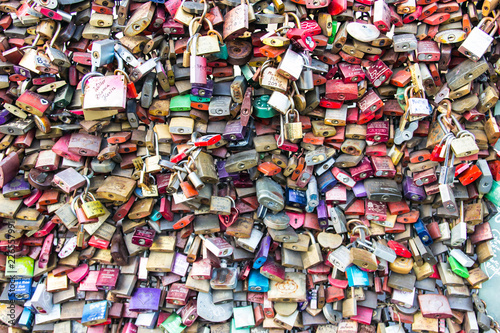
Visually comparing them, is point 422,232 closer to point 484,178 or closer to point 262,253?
point 484,178

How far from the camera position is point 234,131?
2.84m

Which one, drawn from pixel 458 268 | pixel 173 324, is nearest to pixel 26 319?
pixel 173 324

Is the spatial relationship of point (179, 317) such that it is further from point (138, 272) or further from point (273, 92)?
point (273, 92)

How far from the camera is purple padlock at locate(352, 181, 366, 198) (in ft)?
9.97

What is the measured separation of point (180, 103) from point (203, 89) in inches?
10.2

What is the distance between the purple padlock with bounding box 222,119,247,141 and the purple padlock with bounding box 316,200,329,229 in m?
0.87

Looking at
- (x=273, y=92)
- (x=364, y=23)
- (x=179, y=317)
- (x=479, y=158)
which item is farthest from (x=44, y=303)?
(x=479, y=158)

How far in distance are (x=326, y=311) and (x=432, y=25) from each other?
2476 millimetres

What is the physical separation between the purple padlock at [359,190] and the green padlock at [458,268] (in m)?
0.92

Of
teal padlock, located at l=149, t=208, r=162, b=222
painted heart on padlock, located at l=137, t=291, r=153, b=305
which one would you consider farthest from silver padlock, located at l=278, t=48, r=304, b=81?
painted heart on padlock, located at l=137, t=291, r=153, b=305

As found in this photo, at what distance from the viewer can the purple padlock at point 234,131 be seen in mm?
2836

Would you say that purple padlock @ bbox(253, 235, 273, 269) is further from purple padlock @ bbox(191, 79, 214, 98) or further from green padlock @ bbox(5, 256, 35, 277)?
green padlock @ bbox(5, 256, 35, 277)

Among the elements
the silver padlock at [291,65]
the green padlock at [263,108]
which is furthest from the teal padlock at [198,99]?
the silver padlock at [291,65]

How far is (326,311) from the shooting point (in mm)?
3115
